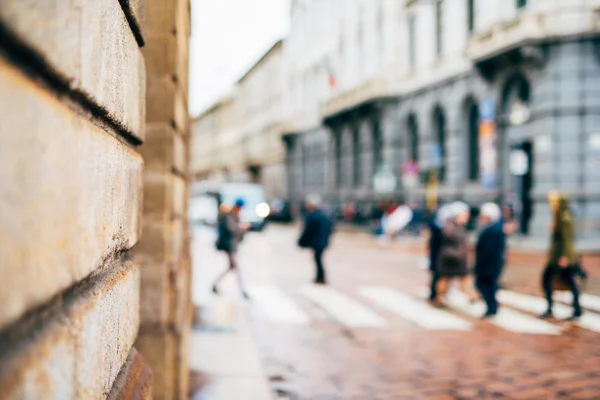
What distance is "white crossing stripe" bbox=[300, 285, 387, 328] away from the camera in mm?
9320

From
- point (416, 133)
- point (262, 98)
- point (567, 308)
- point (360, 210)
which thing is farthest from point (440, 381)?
point (262, 98)

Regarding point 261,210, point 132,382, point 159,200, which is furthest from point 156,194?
point 261,210

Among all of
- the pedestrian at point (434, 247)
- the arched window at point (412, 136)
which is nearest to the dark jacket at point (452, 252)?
the pedestrian at point (434, 247)

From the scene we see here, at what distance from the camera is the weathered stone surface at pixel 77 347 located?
899mm

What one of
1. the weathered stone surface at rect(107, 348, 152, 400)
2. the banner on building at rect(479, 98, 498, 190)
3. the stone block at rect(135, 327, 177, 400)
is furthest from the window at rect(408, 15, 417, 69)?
the weathered stone surface at rect(107, 348, 152, 400)

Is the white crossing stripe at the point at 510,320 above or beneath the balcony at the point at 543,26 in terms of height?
beneath

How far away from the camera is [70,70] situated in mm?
1113

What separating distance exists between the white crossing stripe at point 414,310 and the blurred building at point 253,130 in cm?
4346

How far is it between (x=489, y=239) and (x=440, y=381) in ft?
13.0

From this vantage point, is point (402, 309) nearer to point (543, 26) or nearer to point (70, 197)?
point (70, 197)

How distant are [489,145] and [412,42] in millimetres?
10720

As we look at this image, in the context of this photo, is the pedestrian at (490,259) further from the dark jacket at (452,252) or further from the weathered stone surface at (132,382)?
the weathered stone surface at (132,382)

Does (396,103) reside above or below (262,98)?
below

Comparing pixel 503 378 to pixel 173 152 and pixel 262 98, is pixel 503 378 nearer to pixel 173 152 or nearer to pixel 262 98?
pixel 173 152
